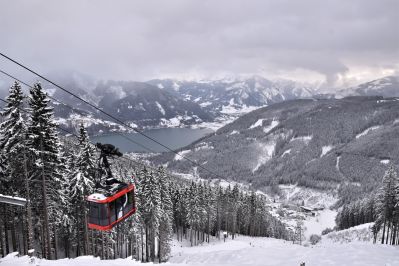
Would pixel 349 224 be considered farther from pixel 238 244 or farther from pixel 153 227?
pixel 153 227

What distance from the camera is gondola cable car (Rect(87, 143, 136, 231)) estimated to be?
17.3 meters

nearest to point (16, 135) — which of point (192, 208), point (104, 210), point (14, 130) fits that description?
point (14, 130)

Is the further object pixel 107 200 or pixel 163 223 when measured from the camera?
pixel 163 223

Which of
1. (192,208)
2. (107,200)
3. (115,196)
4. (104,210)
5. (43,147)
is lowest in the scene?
(192,208)

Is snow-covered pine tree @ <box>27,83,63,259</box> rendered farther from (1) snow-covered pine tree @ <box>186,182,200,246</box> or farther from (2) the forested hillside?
(1) snow-covered pine tree @ <box>186,182,200,246</box>

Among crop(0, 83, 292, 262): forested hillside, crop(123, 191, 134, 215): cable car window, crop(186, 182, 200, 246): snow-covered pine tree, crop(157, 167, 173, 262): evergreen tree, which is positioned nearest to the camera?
crop(123, 191, 134, 215): cable car window

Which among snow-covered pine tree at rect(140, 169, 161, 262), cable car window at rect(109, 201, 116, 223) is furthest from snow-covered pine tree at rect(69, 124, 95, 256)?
snow-covered pine tree at rect(140, 169, 161, 262)

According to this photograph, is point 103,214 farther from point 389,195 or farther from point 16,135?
point 389,195

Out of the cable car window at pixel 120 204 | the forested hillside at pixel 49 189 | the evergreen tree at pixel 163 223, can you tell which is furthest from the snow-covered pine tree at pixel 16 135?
the evergreen tree at pixel 163 223

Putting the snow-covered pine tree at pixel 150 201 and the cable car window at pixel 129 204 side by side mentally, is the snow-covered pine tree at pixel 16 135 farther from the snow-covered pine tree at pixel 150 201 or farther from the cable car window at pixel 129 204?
the snow-covered pine tree at pixel 150 201

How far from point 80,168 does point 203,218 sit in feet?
156

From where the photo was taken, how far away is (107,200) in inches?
682

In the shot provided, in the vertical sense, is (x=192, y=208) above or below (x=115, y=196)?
below

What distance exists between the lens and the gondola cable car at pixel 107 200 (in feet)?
56.7
